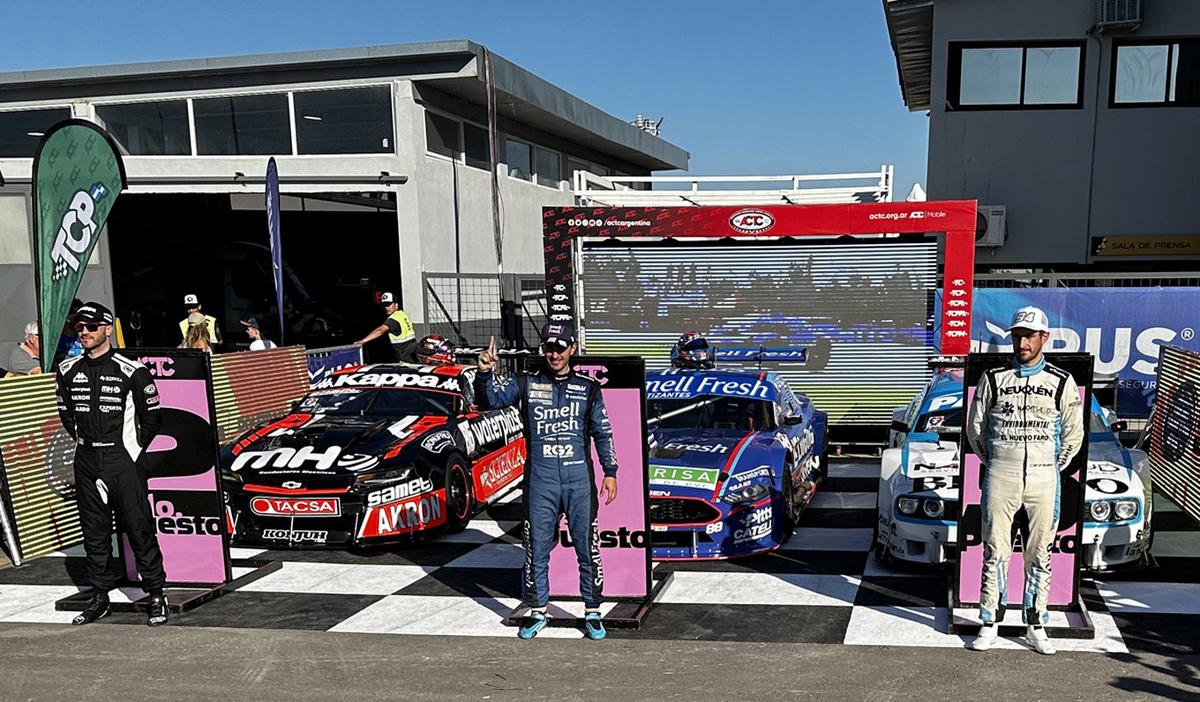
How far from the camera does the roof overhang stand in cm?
1767

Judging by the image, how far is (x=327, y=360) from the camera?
41.1ft

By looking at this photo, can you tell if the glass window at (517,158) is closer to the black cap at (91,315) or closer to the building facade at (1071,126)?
the building facade at (1071,126)

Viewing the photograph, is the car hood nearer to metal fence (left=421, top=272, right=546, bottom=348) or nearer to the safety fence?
the safety fence

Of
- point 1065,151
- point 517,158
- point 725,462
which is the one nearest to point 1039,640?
point 725,462

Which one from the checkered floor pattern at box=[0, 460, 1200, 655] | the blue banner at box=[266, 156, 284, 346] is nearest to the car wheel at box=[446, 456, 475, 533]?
the checkered floor pattern at box=[0, 460, 1200, 655]

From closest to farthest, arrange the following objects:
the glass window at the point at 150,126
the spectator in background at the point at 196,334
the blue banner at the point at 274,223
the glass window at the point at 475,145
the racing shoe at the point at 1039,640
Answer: the racing shoe at the point at 1039,640
the spectator in background at the point at 196,334
the blue banner at the point at 274,223
the glass window at the point at 150,126
the glass window at the point at 475,145

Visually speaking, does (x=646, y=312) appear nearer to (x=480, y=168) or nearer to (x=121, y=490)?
(x=121, y=490)

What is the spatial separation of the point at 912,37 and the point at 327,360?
1439 centimetres

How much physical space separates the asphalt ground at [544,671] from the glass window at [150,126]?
14790 mm

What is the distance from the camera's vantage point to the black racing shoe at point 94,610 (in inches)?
234

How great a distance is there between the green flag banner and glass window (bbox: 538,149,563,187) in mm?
16672

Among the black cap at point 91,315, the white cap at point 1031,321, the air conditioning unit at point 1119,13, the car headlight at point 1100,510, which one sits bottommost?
the car headlight at point 1100,510

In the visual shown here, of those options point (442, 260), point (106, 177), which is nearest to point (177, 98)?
→ point (442, 260)

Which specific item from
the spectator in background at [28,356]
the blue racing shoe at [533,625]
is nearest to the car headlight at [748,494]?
the blue racing shoe at [533,625]
